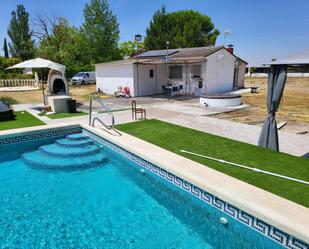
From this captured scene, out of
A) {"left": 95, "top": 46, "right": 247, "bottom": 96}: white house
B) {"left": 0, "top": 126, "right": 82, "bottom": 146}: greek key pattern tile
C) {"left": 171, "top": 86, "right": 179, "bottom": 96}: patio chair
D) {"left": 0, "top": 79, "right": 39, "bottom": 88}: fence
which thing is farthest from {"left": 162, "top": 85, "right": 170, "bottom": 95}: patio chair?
{"left": 0, "top": 79, "right": 39, "bottom": 88}: fence

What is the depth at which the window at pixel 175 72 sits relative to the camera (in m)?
20.8

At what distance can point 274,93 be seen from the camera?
5820mm

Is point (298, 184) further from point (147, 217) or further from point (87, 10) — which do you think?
point (87, 10)

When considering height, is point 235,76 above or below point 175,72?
below

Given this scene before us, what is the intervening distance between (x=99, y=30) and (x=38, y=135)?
32.1 m

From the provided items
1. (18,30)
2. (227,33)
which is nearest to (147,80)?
(227,33)

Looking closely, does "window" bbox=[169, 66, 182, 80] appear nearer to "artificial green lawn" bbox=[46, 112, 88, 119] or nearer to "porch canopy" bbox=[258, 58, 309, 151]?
"artificial green lawn" bbox=[46, 112, 88, 119]

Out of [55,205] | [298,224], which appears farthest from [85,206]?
[298,224]

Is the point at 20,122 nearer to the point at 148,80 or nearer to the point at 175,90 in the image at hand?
the point at 148,80

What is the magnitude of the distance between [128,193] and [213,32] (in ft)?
150

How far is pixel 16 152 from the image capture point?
8.06m

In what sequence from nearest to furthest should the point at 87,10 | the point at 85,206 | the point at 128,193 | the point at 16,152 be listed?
the point at 85,206 → the point at 128,193 → the point at 16,152 → the point at 87,10

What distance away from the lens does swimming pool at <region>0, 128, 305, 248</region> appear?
412cm

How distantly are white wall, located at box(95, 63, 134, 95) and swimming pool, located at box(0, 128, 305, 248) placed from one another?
12910 mm
